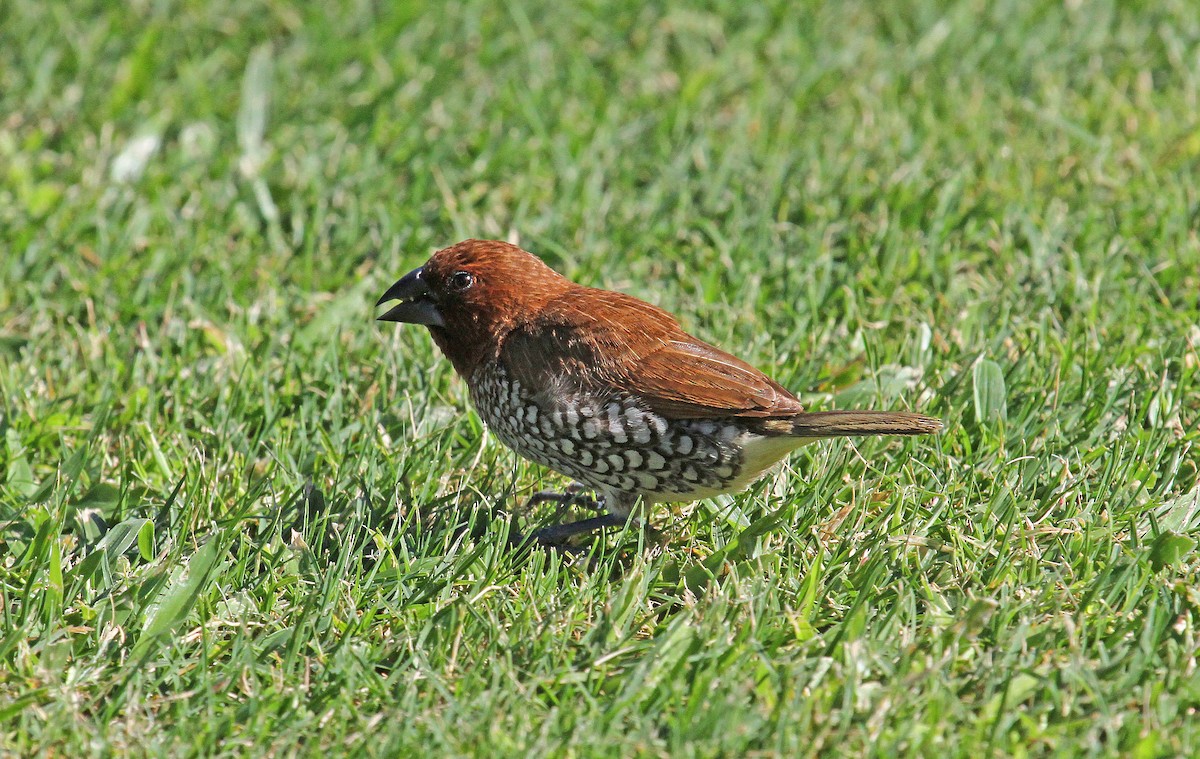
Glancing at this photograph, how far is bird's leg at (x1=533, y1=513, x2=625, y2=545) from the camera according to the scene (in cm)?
422

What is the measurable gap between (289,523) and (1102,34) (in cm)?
540

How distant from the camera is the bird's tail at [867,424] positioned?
3.91 meters

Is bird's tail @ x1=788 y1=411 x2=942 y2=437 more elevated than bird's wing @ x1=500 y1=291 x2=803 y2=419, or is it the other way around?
bird's wing @ x1=500 y1=291 x2=803 y2=419

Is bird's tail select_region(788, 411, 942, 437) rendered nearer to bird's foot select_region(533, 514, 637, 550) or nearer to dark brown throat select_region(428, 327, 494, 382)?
bird's foot select_region(533, 514, 637, 550)

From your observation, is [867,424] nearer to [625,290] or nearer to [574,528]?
[574,528]

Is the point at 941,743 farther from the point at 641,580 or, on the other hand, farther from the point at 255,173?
the point at 255,173

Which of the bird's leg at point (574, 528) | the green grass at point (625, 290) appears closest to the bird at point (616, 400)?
the bird's leg at point (574, 528)

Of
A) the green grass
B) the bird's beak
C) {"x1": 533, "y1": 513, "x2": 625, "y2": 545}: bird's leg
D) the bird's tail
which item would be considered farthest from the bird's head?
the bird's tail

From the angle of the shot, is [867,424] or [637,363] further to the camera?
[637,363]

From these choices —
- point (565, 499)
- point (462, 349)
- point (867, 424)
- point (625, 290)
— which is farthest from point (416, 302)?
point (867, 424)

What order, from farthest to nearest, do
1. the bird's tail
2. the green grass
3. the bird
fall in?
the bird → the bird's tail → the green grass

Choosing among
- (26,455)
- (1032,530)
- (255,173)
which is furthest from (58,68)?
(1032,530)

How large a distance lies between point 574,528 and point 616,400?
41 cm

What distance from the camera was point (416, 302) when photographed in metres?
4.60
